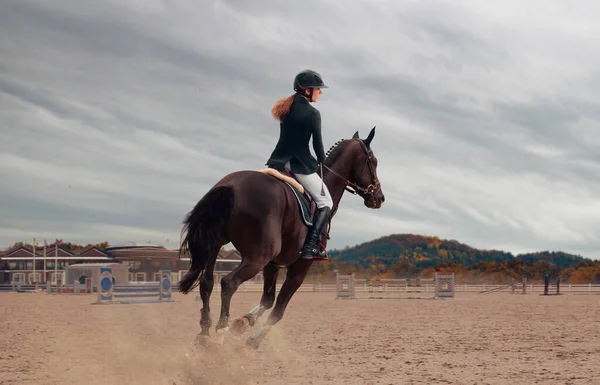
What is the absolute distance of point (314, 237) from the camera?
6062mm

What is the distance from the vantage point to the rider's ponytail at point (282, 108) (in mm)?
6196

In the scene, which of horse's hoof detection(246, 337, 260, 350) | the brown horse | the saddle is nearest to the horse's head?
the saddle

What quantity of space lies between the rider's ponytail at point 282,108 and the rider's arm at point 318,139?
0.28m

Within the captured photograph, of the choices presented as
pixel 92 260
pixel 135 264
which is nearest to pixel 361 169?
pixel 135 264

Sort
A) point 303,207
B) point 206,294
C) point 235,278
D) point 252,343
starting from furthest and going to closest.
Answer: point 303,207 → point 252,343 → point 206,294 → point 235,278

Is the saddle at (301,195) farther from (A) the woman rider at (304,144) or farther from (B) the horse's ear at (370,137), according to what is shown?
(B) the horse's ear at (370,137)

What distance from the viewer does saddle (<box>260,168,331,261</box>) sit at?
5988 millimetres

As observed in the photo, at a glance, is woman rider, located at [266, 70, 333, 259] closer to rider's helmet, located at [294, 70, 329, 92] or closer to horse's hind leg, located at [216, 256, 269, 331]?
rider's helmet, located at [294, 70, 329, 92]

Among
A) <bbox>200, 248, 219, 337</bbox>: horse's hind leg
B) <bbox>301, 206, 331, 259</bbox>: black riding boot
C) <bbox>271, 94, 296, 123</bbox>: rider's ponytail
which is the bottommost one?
<bbox>200, 248, 219, 337</bbox>: horse's hind leg

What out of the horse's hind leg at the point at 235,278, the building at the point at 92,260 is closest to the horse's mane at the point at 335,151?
the horse's hind leg at the point at 235,278

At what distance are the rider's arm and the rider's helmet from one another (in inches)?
12.1

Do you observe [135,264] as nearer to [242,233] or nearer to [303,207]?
[303,207]

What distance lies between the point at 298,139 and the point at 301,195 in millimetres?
570

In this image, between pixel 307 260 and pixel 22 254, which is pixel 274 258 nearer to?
pixel 307 260
